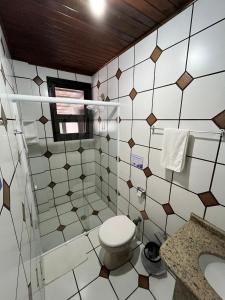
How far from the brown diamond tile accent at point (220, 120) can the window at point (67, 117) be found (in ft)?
4.55

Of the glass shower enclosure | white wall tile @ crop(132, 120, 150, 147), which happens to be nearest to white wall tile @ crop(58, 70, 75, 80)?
the glass shower enclosure

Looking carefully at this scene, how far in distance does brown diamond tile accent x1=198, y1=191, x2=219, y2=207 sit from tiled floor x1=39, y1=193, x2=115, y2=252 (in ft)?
4.54

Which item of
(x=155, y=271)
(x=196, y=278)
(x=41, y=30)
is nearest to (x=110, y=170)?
(x=155, y=271)

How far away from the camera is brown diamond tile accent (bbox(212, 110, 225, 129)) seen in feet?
2.45

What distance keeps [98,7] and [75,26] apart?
26 centimetres

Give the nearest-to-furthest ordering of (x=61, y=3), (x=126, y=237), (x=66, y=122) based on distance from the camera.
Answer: (x=61, y=3) < (x=126, y=237) < (x=66, y=122)

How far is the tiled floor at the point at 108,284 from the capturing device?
3.56ft

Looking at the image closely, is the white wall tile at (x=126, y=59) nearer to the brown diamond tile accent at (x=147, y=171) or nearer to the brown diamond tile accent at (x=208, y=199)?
the brown diamond tile accent at (x=147, y=171)

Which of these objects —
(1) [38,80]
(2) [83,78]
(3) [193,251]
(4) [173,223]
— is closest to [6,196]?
(3) [193,251]

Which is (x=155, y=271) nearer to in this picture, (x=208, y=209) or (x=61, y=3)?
(x=208, y=209)

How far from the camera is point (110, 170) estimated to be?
189 cm

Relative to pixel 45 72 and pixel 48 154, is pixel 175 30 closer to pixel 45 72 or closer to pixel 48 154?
pixel 45 72

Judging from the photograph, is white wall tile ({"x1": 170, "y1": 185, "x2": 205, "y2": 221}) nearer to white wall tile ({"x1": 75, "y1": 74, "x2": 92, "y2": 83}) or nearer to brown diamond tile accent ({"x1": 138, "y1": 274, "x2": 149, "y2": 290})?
brown diamond tile accent ({"x1": 138, "y1": 274, "x2": 149, "y2": 290})

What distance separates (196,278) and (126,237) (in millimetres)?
669
